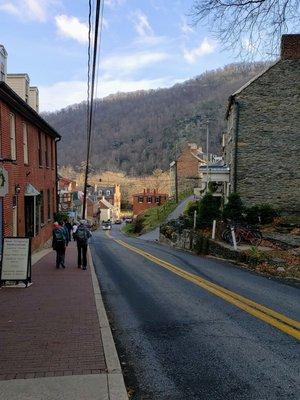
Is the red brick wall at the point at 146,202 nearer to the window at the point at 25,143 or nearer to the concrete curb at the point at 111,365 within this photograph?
the window at the point at 25,143

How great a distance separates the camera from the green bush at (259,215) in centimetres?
2459

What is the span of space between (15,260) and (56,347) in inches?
218

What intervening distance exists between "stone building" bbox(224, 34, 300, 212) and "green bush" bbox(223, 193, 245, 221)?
212 centimetres

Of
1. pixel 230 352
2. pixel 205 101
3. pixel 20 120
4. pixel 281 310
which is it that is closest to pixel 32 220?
pixel 20 120

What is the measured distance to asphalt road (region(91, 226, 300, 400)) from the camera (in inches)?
199

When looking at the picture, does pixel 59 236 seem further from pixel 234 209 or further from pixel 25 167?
pixel 234 209

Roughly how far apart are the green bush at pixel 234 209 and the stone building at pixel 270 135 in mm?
2116

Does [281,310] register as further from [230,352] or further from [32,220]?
[32,220]

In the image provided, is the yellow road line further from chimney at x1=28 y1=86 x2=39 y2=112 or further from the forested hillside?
the forested hillside

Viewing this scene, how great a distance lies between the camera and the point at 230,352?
615 centimetres

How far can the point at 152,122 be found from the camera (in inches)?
5871

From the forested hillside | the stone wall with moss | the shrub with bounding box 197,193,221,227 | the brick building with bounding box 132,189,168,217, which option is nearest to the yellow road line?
the shrub with bounding box 197,193,221,227

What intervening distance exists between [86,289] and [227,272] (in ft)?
17.6

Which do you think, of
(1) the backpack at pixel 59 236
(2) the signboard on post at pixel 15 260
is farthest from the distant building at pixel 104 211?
(2) the signboard on post at pixel 15 260
